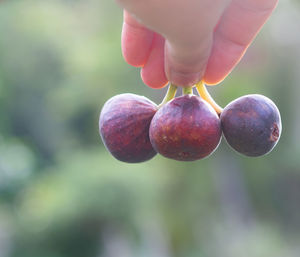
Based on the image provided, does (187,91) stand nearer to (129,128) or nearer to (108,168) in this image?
(129,128)

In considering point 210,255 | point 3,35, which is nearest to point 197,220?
point 210,255

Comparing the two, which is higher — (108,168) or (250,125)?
(250,125)

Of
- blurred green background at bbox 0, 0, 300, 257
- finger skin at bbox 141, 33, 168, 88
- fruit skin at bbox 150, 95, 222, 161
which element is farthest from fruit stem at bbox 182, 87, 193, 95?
blurred green background at bbox 0, 0, 300, 257

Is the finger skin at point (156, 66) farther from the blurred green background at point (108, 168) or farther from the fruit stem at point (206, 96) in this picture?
the blurred green background at point (108, 168)

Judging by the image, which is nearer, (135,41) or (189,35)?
(189,35)

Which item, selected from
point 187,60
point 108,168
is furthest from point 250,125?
point 108,168

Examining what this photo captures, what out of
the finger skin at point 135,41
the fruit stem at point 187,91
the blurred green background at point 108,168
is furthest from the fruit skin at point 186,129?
the blurred green background at point 108,168
